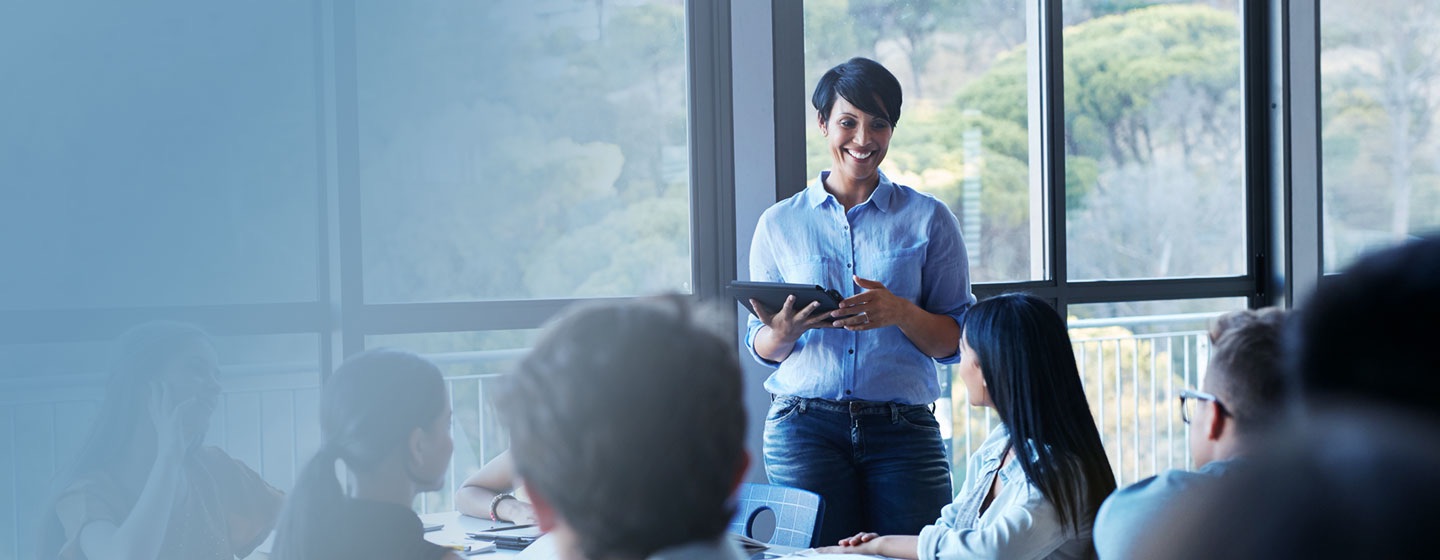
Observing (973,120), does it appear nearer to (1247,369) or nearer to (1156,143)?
(1156,143)

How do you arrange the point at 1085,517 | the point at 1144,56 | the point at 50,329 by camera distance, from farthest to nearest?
1. the point at 1144,56
2. the point at 50,329
3. the point at 1085,517

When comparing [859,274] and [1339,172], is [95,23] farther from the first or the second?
[1339,172]

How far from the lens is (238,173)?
300 cm

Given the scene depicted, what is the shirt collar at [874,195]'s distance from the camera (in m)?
2.87

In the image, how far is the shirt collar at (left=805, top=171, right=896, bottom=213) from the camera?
2.87m

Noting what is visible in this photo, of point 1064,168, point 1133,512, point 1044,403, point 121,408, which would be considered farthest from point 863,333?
point 1064,168

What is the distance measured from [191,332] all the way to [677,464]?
1879 mm

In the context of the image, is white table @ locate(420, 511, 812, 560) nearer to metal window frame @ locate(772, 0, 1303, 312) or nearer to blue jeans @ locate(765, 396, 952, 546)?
blue jeans @ locate(765, 396, 952, 546)

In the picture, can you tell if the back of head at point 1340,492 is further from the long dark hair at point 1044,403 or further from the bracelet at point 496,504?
the bracelet at point 496,504

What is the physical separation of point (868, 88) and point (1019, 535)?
1260 millimetres

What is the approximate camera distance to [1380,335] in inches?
23.5

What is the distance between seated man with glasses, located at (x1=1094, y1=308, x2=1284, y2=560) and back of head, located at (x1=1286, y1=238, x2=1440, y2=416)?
2.58 feet

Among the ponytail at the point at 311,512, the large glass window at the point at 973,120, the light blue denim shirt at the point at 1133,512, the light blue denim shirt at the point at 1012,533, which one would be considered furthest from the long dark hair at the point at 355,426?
the large glass window at the point at 973,120

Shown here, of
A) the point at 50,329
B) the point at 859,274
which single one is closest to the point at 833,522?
the point at 859,274
